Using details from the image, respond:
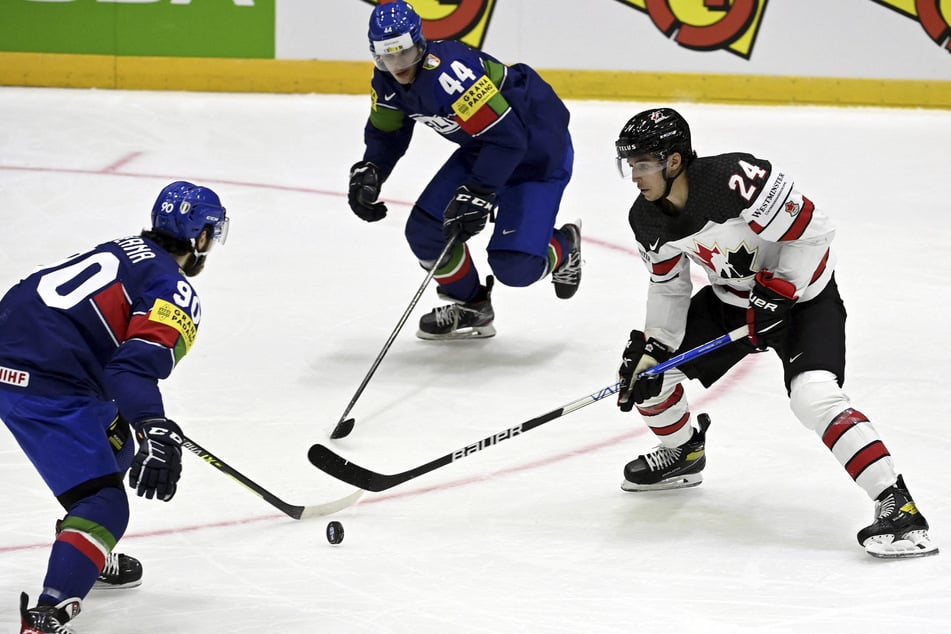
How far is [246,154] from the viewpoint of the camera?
25.7 ft

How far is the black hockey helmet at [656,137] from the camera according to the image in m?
3.30

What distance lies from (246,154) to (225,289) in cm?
241

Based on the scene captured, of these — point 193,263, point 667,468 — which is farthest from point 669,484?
point 193,263

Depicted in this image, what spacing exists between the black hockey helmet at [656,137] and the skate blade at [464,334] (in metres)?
1.88

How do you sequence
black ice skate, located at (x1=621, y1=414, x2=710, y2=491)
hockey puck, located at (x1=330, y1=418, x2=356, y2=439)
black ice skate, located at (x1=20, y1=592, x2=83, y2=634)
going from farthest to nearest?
hockey puck, located at (x1=330, y1=418, x2=356, y2=439)
black ice skate, located at (x1=621, y1=414, x2=710, y2=491)
black ice skate, located at (x1=20, y1=592, x2=83, y2=634)

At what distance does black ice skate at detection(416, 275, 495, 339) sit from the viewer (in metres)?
5.16

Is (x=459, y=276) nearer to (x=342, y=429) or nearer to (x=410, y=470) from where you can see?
(x=342, y=429)

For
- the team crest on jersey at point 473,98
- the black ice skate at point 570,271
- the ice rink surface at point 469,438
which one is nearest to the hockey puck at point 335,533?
the ice rink surface at point 469,438

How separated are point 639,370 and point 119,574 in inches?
53.6

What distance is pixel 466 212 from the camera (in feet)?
15.2

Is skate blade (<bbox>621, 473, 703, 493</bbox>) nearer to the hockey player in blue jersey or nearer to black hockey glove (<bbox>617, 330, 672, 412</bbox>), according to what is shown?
black hockey glove (<bbox>617, 330, 672, 412</bbox>)

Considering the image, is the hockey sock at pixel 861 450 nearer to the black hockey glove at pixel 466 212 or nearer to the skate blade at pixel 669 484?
the skate blade at pixel 669 484

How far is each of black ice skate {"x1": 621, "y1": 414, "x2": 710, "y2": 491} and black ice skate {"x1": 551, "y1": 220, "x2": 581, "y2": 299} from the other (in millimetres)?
1496

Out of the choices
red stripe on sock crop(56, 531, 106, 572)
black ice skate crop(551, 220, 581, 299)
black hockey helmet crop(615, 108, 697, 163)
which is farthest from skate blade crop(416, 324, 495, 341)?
red stripe on sock crop(56, 531, 106, 572)
